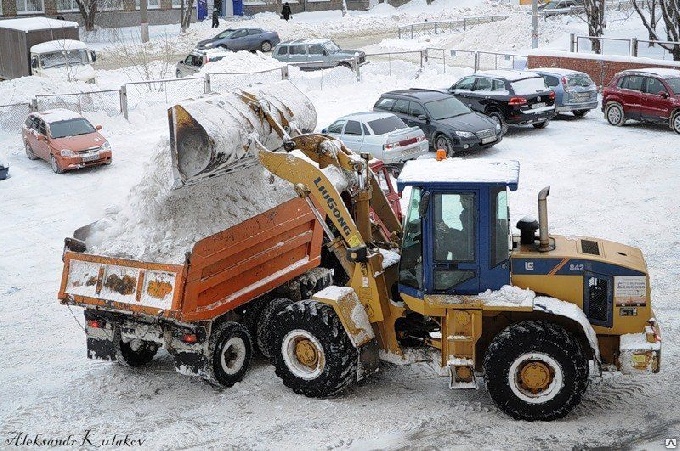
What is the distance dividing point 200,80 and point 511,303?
21.6 metres

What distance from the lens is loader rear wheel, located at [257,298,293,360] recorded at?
9.74m

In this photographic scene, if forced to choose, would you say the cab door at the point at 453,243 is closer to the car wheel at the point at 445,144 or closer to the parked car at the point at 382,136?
the parked car at the point at 382,136

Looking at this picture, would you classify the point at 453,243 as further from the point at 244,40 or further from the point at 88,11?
the point at 88,11

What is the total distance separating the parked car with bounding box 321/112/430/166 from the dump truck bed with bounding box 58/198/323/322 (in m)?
9.03

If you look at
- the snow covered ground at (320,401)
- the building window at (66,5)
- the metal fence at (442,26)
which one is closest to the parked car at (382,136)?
the snow covered ground at (320,401)

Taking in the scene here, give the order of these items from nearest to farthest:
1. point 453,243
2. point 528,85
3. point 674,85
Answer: point 453,243 < point 674,85 < point 528,85

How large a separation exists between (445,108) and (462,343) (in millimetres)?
13988

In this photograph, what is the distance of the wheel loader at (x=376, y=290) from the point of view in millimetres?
8562

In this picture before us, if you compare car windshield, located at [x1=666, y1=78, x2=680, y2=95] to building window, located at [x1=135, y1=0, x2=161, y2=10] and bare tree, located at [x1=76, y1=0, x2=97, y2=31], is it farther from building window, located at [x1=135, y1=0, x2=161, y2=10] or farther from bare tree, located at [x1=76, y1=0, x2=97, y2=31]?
building window, located at [x1=135, y1=0, x2=161, y2=10]

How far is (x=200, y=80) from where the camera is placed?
1123 inches

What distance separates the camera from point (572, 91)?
2461 centimetres

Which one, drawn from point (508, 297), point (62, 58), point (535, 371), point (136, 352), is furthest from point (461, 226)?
point (62, 58)

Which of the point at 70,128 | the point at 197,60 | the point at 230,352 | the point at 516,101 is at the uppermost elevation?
the point at 197,60

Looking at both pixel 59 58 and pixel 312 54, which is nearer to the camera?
pixel 59 58
